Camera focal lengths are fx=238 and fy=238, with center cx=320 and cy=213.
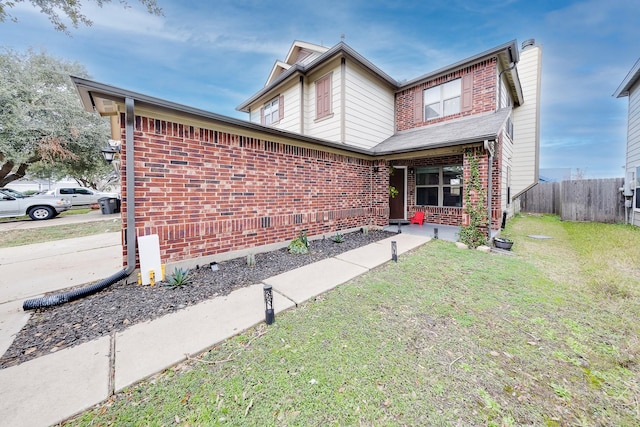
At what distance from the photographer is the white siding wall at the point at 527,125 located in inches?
396

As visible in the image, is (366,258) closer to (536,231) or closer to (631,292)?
(631,292)

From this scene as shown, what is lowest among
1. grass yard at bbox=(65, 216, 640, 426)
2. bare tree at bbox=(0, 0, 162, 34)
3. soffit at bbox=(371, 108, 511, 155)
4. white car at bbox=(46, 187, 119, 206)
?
grass yard at bbox=(65, 216, 640, 426)

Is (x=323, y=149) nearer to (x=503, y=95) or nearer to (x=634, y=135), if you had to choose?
(x=503, y=95)

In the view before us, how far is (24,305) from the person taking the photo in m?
3.01

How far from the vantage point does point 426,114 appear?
933cm

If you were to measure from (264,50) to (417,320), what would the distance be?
1353cm

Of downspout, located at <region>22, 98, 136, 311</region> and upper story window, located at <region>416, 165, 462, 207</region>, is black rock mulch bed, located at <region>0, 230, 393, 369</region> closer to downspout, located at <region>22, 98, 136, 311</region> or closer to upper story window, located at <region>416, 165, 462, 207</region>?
downspout, located at <region>22, 98, 136, 311</region>

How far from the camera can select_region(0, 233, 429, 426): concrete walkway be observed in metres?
1.69

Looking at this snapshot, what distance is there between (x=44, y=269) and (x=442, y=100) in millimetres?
11934

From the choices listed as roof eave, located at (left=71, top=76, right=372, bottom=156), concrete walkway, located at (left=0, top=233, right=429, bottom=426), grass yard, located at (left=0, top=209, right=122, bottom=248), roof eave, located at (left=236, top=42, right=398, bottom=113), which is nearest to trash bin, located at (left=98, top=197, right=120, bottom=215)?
grass yard, located at (left=0, top=209, right=122, bottom=248)

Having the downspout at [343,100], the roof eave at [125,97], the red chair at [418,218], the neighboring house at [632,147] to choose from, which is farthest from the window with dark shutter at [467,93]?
the roof eave at [125,97]

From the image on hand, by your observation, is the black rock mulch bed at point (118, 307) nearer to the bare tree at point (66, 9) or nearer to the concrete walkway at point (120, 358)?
the concrete walkway at point (120, 358)

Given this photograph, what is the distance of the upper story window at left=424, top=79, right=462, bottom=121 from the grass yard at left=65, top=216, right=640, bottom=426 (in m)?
7.02

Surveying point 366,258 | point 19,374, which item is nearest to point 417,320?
point 366,258
